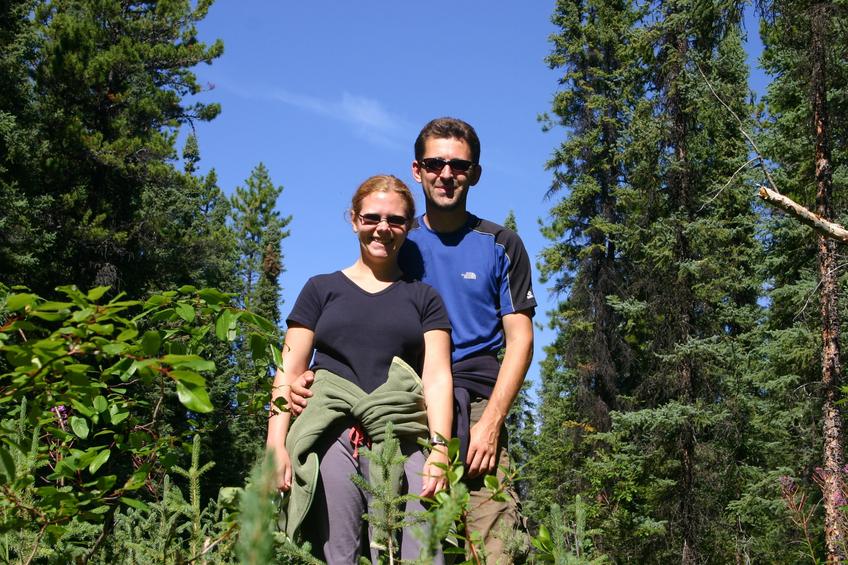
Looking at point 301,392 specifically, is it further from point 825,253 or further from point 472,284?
point 825,253

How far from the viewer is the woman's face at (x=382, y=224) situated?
3355 millimetres

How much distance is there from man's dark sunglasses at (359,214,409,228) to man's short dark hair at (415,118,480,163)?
462 millimetres

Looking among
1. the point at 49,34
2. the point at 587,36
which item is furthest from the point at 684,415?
the point at 49,34

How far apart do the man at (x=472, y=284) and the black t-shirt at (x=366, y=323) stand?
0.23 m

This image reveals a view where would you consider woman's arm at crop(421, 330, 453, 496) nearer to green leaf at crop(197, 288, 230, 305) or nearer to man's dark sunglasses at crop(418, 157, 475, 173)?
man's dark sunglasses at crop(418, 157, 475, 173)

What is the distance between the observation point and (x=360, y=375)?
10.3ft

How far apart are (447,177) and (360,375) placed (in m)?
0.98

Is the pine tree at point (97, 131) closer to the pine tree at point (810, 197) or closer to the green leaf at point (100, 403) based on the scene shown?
the pine tree at point (810, 197)

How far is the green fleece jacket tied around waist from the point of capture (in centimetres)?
296

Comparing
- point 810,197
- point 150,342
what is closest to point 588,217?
point 810,197

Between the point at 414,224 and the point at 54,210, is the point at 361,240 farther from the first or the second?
the point at 54,210

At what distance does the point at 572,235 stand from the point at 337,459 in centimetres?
2460

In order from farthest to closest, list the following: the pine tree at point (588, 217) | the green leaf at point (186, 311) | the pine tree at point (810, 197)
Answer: the pine tree at point (588, 217) < the pine tree at point (810, 197) < the green leaf at point (186, 311)

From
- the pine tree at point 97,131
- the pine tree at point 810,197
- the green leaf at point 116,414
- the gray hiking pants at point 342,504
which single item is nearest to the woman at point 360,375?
the gray hiking pants at point 342,504
